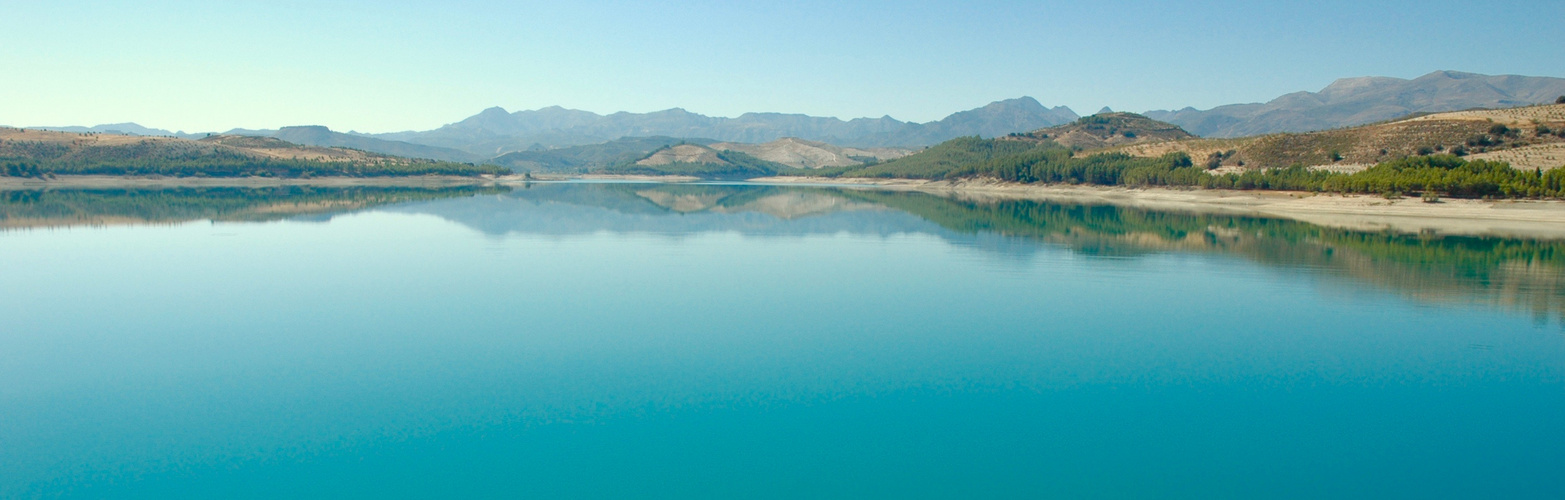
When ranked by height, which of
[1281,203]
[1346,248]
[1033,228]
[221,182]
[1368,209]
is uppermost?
[221,182]

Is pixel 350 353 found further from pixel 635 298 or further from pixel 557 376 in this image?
pixel 635 298

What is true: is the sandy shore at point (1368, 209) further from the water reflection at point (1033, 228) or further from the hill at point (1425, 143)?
the hill at point (1425, 143)

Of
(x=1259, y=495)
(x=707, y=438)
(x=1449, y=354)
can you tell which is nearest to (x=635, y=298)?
(x=707, y=438)

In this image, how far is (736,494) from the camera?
8.97 meters

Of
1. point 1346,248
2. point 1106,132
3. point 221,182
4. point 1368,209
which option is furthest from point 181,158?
point 1106,132

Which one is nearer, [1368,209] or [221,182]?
[1368,209]

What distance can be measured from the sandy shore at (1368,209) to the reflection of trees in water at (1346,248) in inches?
166

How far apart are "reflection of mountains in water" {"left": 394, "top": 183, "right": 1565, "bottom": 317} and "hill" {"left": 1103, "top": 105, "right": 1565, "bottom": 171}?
18380 millimetres

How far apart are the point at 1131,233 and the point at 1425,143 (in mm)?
38469

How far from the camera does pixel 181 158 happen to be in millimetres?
105250

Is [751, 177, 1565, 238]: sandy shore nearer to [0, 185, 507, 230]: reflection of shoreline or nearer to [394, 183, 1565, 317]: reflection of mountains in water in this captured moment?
[394, 183, 1565, 317]: reflection of mountains in water

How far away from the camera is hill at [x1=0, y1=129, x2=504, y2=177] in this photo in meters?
91.5

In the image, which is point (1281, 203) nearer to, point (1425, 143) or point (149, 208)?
point (1425, 143)

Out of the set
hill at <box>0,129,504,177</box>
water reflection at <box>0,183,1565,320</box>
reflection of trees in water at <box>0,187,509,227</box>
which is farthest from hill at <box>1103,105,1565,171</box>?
hill at <box>0,129,504,177</box>
